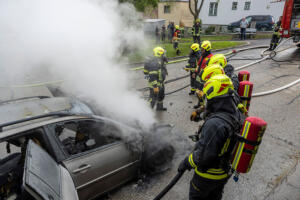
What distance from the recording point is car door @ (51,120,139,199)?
8.33ft

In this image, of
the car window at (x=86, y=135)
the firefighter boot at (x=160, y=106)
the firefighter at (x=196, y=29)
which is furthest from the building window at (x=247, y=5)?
the car window at (x=86, y=135)

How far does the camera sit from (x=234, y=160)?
2291mm

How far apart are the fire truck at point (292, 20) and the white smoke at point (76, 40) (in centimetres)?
930

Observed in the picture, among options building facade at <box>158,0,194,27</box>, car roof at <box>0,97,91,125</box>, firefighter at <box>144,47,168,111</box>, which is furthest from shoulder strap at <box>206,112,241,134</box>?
building facade at <box>158,0,194,27</box>

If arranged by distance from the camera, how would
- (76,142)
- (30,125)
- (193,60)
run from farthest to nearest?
(193,60)
(76,142)
(30,125)

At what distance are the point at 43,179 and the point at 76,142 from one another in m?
1.22

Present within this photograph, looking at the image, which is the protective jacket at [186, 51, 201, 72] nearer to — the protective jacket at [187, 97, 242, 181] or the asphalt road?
the asphalt road

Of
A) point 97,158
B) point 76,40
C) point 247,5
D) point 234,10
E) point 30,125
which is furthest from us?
point 234,10

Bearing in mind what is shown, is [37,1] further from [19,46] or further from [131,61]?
[131,61]

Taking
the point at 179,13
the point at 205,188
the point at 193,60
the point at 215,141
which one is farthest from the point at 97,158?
the point at 179,13

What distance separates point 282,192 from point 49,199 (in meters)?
3.39

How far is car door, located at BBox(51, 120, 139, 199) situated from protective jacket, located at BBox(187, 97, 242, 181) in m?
1.03

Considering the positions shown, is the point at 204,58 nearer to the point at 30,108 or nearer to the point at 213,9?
the point at 30,108

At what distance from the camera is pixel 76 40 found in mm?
5355
